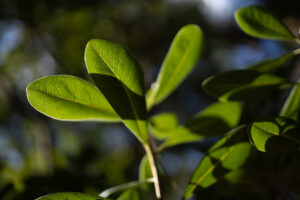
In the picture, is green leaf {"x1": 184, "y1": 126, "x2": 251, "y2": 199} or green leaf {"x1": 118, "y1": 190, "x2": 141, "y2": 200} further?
green leaf {"x1": 118, "y1": 190, "x2": 141, "y2": 200}

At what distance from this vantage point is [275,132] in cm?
70

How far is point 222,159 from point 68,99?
0.43 meters

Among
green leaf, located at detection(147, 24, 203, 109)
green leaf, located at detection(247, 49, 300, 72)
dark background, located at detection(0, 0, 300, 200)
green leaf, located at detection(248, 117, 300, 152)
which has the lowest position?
dark background, located at detection(0, 0, 300, 200)

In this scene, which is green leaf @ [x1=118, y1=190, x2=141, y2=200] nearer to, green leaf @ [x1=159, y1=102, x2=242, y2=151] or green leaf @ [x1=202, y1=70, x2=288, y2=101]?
green leaf @ [x1=159, y1=102, x2=242, y2=151]

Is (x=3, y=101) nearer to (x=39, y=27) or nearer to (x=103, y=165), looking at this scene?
(x=39, y=27)

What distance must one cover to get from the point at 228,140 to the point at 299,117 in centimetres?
21

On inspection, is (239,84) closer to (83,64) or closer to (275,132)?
(275,132)

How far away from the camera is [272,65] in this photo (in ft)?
3.24

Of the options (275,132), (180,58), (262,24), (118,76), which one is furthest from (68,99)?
(262,24)

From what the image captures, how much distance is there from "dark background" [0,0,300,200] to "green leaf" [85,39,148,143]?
751mm

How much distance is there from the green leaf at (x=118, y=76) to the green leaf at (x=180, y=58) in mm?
197

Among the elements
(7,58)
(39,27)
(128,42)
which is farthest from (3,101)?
(128,42)

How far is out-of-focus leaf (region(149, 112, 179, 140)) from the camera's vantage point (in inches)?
47.4

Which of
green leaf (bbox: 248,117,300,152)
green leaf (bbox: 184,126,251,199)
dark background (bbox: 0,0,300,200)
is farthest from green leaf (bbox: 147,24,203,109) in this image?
dark background (bbox: 0,0,300,200)
